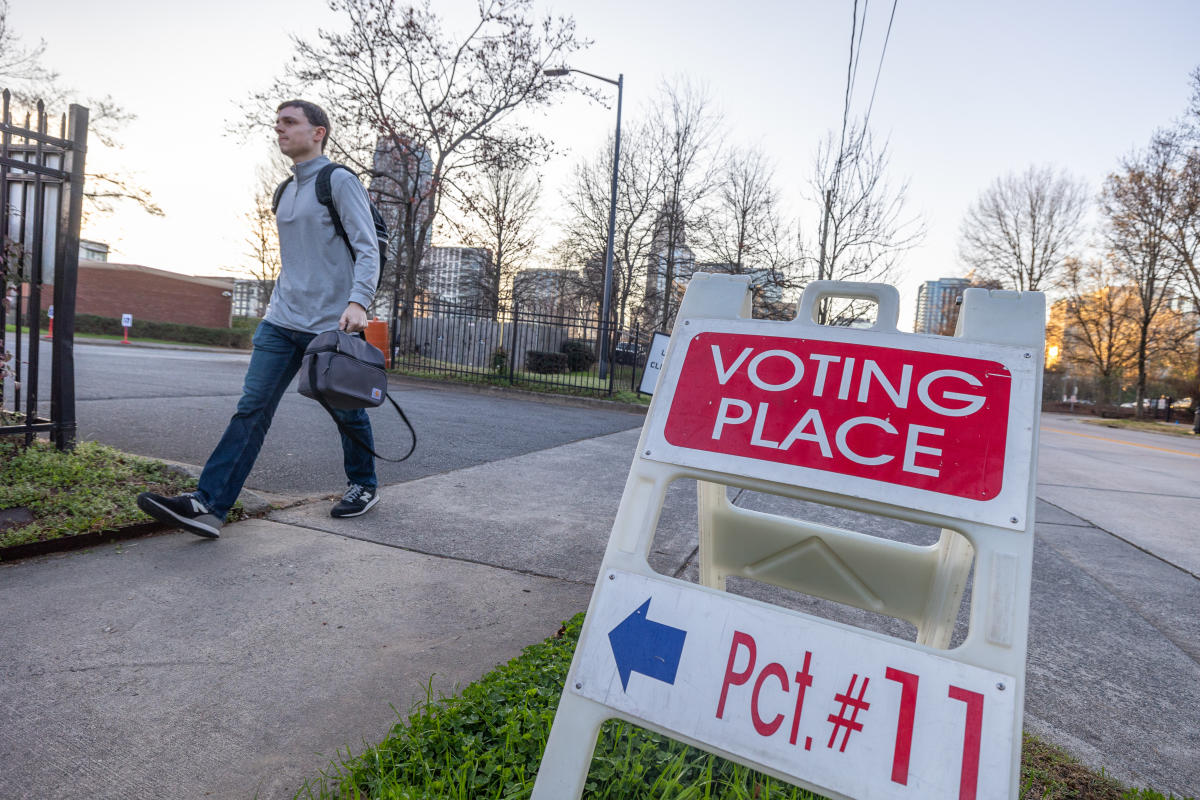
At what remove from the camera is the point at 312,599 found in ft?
7.99

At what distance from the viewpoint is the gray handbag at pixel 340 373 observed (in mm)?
2752

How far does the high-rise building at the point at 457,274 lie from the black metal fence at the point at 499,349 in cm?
1076

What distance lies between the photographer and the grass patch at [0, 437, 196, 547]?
2.81m

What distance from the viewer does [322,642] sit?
2117 mm

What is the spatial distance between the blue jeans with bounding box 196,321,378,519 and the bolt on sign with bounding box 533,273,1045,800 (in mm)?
2095

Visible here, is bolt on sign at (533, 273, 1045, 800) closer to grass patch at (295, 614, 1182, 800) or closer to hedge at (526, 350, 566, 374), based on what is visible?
grass patch at (295, 614, 1182, 800)

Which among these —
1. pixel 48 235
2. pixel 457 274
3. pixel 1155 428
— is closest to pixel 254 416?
pixel 48 235

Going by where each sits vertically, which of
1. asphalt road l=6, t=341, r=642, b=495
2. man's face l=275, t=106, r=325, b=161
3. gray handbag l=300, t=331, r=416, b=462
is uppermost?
man's face l=275, t=106, r=325, b=161

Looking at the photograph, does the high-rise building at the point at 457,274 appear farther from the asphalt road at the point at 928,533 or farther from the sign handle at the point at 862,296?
the sign handle at the point at 862,296

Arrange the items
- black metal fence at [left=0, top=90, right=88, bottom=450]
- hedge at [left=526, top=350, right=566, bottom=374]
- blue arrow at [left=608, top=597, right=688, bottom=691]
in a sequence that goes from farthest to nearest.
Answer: hedge at [left=526, top=350, right=566, bottom=374]
black metal fence at [left=0, top=90, right=88, bottom=450]
blue arrow at [left=608, top=597, right=688, bottom=691]

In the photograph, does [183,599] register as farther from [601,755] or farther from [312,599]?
[601,755]

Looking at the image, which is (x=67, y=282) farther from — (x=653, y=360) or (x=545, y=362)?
(x=545, y=362)

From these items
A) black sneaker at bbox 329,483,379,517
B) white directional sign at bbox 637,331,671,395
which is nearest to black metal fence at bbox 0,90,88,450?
black sneaker at bbox 329,483,379,517

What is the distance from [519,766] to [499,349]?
15.3 metres
